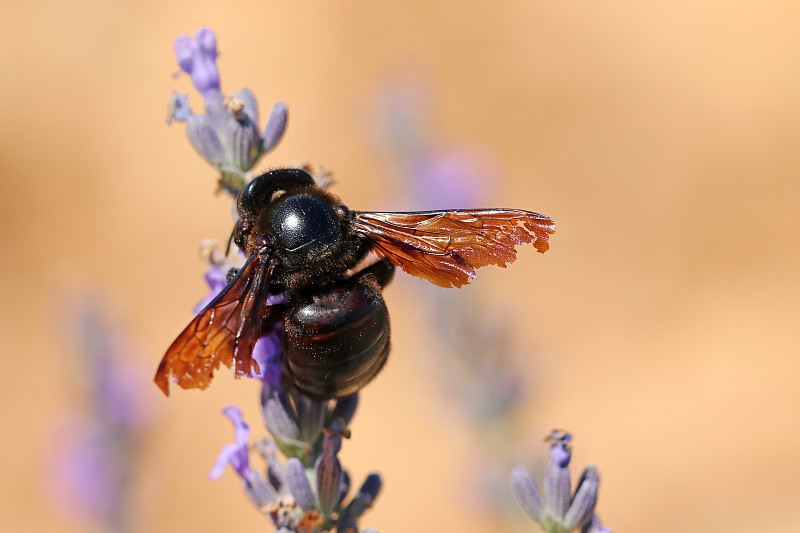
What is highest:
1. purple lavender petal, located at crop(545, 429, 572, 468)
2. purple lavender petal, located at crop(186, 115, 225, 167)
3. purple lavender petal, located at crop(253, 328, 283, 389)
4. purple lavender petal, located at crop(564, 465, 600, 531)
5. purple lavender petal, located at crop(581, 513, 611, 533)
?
purple lavender petal, located at crop(186, 115, 225, 167)

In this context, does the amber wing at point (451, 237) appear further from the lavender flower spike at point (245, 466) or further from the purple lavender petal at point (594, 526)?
the purple lavender petal at point (594, 526)

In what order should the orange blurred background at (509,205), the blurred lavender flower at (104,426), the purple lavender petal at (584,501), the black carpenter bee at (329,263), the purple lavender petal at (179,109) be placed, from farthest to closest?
the orange blurred background at (509,205) → the blurred lavender flower at (104,426) → the purple lavender petal at (179,109) → the purple lavender petal at (584,501) → the black carpenter bee at (329,263)

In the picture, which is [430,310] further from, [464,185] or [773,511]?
[773,511]

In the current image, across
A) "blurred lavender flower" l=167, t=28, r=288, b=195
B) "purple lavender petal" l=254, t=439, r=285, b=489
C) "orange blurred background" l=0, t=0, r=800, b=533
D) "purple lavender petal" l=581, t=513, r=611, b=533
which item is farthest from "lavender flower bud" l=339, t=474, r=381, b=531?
"orange blurred background" l=0, t=0, r=800, b=533

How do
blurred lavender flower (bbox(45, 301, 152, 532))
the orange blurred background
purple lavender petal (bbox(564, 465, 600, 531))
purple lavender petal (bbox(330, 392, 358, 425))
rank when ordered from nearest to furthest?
purple lavender petal (bbox(564, 465, 600, 531)), purple lavender petal (bbox(330, 392, 358, 425)), blurred lavender flower (bbox(45, 301, 152, 532)), the orange blurred background

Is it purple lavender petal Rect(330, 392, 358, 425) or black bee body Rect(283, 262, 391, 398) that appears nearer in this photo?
black bee body Rect(283, 262, 391, 398)

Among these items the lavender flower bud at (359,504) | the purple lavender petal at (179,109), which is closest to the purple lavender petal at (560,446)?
the lavender flower bud at (359,504)

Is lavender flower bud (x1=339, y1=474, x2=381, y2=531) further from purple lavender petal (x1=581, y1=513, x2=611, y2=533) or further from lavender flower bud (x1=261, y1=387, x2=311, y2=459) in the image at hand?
purple lavender petal (x1=581, y1=513, x2=611, y2=533)
